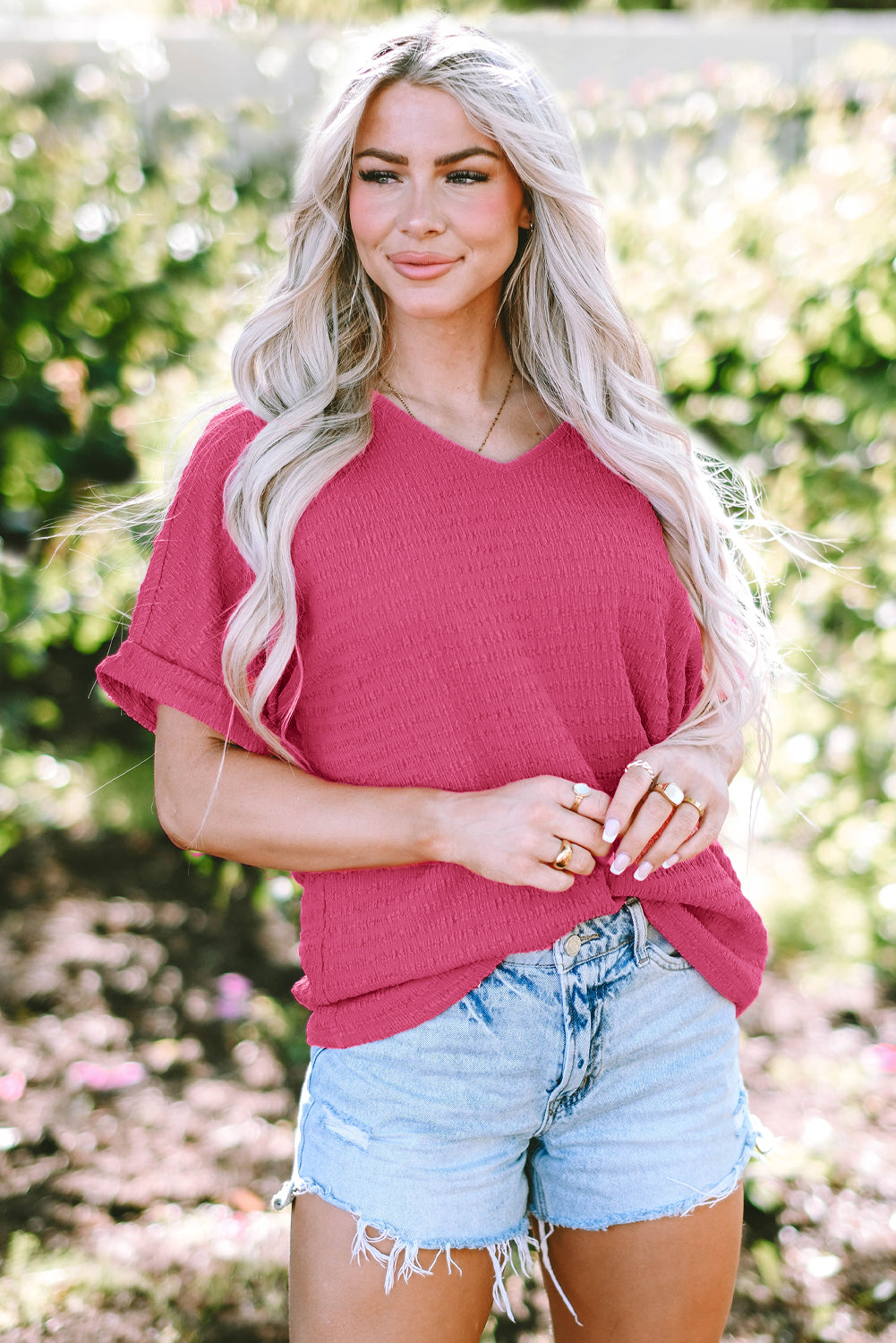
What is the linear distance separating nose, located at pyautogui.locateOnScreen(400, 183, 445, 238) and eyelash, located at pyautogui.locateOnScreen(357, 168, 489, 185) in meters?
0.04

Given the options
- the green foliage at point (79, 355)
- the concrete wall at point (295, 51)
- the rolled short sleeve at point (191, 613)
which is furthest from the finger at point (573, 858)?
the concrete wall at point (295, 51)

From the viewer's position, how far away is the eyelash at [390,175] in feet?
5.66

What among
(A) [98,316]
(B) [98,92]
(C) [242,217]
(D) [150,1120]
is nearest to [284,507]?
(D) [150,1120]

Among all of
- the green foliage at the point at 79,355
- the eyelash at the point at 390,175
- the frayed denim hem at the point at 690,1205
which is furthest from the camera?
the green foliage at the point at 79,355

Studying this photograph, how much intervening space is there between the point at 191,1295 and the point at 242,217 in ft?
11.3

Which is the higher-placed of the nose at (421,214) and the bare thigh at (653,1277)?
the nose at (421,214)

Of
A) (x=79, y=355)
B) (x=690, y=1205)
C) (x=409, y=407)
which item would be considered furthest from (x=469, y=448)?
(x=79, y=355)

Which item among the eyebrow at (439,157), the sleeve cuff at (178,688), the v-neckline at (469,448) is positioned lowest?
the sleeve cuff at (178,688)

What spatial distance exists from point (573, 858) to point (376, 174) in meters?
0.99

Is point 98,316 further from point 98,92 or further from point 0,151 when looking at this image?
point 98,92

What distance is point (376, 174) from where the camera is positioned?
174 centimetres

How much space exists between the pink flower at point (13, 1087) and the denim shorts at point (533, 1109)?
160cm

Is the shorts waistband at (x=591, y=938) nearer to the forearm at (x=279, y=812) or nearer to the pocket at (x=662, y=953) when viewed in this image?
the pocket at (x=662, y=953)

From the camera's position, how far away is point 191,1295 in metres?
2.42
